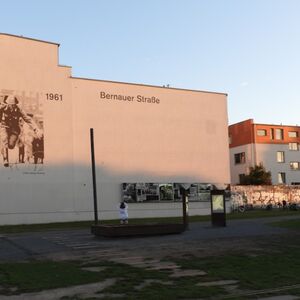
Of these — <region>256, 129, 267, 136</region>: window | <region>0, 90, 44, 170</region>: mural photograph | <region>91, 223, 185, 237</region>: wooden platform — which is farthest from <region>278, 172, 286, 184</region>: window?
<region>91, 223, 185, 237</region>: wooden platform

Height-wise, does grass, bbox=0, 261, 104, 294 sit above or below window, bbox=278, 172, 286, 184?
below

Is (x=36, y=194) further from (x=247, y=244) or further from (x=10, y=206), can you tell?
(x=247, y=244)

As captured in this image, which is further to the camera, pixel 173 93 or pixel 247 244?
pixel 173 93

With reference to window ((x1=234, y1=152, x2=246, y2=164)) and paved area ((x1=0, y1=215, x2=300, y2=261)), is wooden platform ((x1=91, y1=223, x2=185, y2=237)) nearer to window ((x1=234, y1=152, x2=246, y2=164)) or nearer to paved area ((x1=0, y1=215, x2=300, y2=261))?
paved area ((x1=0, y1=215, x2=300, y2=261))

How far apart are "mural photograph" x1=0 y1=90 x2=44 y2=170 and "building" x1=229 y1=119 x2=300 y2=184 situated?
173 ft

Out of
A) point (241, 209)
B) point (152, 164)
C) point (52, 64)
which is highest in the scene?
point (52, 64)

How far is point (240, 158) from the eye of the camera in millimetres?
96500

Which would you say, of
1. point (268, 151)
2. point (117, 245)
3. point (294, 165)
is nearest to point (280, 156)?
point (268, 151)

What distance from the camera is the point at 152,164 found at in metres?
53.5

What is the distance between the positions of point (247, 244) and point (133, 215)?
31.6 metres

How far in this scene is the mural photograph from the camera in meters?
45.8

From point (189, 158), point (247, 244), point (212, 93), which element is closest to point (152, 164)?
point (189, 158)

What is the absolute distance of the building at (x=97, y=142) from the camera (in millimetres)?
46438

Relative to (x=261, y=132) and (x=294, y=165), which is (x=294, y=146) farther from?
(x=261, y=132)
